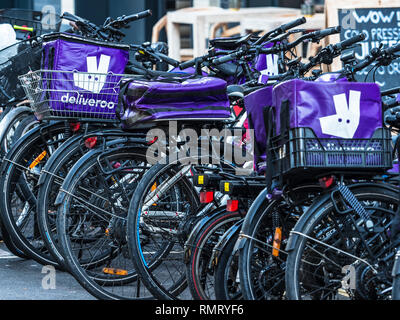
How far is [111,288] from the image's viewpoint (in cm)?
507

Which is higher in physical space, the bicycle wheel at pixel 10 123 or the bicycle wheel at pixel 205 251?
the bicycle wheel at pixel 10 123

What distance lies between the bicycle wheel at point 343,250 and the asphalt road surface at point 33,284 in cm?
A: 173

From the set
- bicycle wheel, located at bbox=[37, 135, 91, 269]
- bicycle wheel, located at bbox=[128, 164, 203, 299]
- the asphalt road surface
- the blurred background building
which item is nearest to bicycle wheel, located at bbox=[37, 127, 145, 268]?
bicycle wheel, located at bbox=[37, 135, 91, 269]

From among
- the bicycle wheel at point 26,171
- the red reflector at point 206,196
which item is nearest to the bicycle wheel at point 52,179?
the bicycle wheel at point 26,171

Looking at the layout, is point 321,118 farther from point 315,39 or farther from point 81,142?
point 81,142

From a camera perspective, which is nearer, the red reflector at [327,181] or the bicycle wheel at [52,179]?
the red reflector at [327,181]

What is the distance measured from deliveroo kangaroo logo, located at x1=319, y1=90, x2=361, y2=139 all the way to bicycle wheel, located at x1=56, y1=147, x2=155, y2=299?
153 cm

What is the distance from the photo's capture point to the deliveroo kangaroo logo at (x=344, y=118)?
3.51 meters

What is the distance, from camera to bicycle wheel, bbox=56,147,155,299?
181 inches

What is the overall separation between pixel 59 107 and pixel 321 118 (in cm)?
192

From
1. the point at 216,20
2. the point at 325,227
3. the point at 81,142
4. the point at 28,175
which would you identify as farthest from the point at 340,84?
the point at 216,20

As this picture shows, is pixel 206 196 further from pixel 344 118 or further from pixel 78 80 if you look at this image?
pixel 78 80

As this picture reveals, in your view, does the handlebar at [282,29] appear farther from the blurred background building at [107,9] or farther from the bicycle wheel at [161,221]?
the blurred background building at [107,9]

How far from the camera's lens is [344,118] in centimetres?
354
